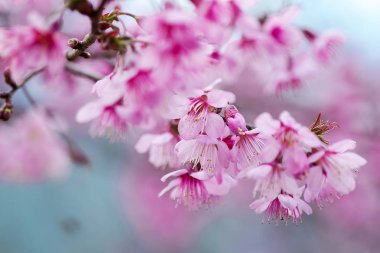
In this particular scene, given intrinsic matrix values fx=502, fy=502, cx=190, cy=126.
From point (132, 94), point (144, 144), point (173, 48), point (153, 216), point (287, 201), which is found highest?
point (173, 48)

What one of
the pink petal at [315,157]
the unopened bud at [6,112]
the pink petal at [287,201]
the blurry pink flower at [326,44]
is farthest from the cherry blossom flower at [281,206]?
the blurry pink flower at [326,44]

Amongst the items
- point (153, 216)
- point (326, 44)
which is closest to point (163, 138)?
point (326, 44)

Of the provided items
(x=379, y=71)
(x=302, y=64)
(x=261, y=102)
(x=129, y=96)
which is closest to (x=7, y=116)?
(x=129, y=96)

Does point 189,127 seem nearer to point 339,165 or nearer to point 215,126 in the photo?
point 215,126

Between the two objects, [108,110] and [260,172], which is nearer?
[260,172]

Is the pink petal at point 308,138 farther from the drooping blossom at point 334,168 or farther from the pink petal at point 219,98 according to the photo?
the pink petal at point 219,98

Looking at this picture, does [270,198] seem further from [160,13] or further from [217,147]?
[160,13]

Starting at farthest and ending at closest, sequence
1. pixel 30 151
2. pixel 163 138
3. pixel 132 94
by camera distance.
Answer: pixel 30 151, pixel 163 138, pixel 132 94
